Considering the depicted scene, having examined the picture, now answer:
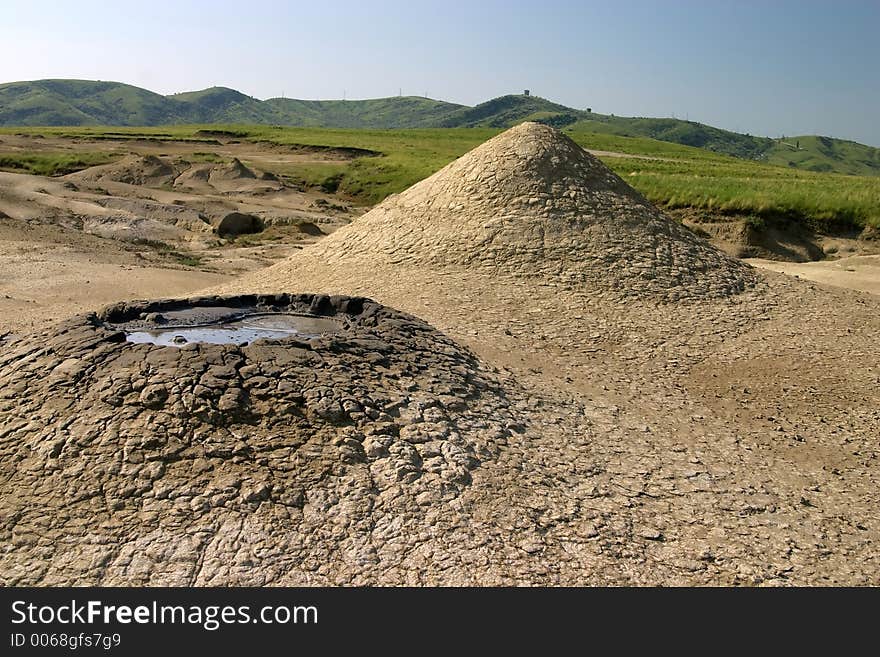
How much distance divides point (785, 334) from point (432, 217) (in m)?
5.55

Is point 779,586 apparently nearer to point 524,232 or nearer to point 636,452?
point 636,452

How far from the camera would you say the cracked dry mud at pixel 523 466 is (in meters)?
4.66

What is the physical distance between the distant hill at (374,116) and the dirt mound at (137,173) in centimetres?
7485

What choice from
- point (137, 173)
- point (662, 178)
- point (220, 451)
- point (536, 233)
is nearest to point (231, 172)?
point (137, 173)

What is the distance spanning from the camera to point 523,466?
5773 millimetres

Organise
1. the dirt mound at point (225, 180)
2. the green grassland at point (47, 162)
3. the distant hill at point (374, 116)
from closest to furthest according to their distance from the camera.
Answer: the dirt mound at point (225, 180) → the green grassland at point (47, 162) → the distant hill at point (374, 116)

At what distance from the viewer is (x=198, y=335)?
6789mm

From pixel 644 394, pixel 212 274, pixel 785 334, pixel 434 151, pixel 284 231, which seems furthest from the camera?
pixel 434 151

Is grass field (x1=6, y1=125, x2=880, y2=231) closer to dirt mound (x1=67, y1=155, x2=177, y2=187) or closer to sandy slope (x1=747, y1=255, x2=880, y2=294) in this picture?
sandy slope (x1=747, y1=255, x2=880, y2=294)

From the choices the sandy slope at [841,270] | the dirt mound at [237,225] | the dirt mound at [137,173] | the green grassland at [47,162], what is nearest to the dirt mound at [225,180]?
the dirt mound at [137,173]

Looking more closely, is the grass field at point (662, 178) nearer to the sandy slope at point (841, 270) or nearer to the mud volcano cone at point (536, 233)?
the sandy slope at point (841, 270)

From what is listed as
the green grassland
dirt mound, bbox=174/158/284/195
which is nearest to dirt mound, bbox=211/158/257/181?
dirt mound, bbox=174/158/284/195

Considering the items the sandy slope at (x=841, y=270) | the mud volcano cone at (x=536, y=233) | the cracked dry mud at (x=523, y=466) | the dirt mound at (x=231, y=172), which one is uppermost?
the dirt mound at (x=231, y=172)

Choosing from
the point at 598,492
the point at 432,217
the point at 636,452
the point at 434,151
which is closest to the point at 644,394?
the point at 636,452
